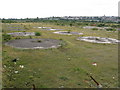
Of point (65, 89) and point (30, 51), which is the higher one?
point (30, 51)

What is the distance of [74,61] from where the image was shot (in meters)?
16.8

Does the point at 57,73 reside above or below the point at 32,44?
below

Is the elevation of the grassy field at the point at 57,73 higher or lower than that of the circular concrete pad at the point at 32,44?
lower

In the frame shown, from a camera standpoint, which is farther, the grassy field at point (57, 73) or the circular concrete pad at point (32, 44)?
the circular concrete pad at point (32, 44)

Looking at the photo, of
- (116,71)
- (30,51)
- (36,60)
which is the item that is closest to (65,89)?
(116,71)

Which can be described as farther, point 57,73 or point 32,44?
point 32,44

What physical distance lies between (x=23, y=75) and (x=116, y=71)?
29.6 ft

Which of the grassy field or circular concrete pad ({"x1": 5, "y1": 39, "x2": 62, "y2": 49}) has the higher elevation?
circular concrete pad ({"x1": 5, "y1": 39, "x2": 62, "y2": 49})

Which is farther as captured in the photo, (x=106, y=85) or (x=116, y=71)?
(x=116, y=71)

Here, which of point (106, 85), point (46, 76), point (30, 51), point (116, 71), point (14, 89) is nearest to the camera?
point (14, 89)

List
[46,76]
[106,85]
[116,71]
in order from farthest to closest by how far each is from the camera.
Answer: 1. [116,71]
2. [46,76]
3. [106,85]

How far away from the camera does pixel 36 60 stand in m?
16.7

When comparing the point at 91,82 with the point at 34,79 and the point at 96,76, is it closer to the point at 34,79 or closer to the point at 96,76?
the point at 96,76

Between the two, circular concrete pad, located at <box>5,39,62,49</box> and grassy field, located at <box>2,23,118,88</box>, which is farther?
circular concrete pad, located at <box>5,39,62,49</box>
